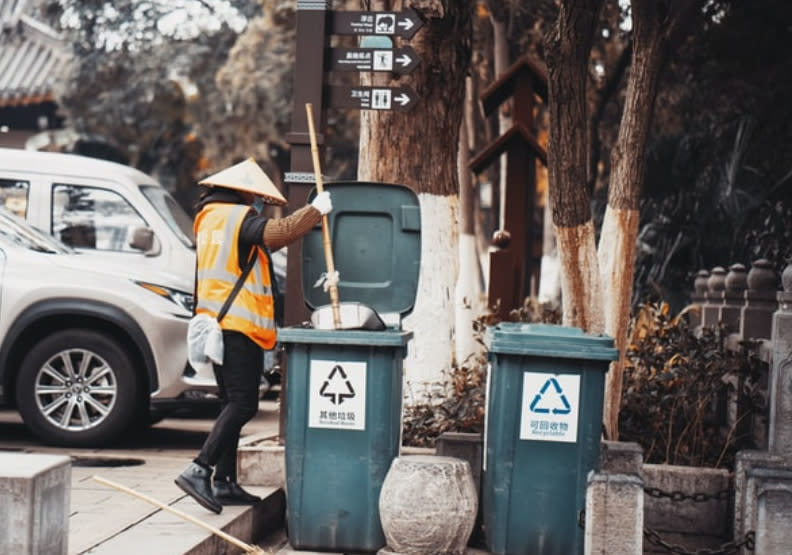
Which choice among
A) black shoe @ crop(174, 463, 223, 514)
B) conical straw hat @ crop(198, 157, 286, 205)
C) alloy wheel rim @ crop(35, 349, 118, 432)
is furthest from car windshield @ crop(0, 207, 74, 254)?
black shoe @ crop(174, 463, 223, 514)

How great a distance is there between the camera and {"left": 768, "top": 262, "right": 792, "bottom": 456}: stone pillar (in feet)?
25.4

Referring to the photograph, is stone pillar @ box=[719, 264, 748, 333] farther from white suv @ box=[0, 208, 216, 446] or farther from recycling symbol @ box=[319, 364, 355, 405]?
recycling symbol @ box=[319, 364, 355, 405]

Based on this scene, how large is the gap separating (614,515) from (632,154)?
3.55m

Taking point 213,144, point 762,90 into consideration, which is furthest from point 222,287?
point 213,144

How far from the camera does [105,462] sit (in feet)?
30.1

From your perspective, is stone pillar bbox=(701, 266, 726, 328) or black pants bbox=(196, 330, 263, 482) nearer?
black pants bbox=(196, 330, 263, 482)

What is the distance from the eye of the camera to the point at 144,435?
1104 cm

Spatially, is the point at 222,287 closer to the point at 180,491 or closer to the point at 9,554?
the point at 180,491

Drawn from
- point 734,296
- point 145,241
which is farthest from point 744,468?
point 145,241

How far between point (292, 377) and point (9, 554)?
230 centimetres

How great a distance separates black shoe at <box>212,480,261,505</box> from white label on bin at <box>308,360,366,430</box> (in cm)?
63

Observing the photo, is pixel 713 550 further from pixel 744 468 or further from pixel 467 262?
pixel 467 262

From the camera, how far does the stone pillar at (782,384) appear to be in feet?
25.4

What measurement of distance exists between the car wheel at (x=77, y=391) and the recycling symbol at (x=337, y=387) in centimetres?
319
